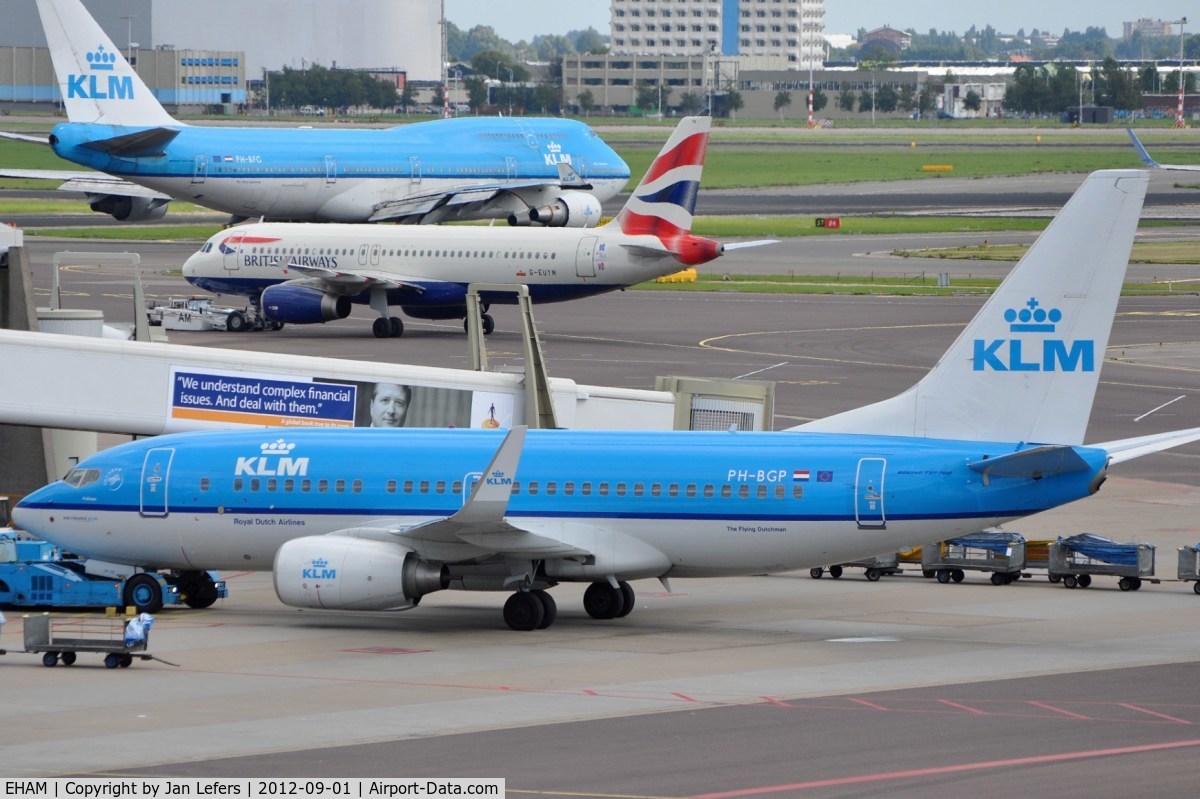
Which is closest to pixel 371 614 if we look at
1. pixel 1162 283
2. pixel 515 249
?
pixel 515 249

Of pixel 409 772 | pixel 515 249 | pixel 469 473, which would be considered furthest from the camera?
pixel 515 249

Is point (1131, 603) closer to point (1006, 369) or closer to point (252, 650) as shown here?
point (1006, 369)

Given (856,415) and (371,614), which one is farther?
(371,614)

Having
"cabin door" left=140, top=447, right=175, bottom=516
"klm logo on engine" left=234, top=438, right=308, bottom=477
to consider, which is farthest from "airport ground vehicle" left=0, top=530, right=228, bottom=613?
"klm logo on engine" left=234, top=438, right=308, bottom=477

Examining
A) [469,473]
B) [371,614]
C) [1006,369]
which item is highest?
[1006,369]

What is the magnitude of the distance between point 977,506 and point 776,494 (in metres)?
3.34

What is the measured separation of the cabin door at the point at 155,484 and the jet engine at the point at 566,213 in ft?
210

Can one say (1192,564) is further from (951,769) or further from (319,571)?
(319,571)

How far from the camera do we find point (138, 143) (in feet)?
312

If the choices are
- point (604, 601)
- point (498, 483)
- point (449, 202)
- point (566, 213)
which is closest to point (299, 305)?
point (449, 202)

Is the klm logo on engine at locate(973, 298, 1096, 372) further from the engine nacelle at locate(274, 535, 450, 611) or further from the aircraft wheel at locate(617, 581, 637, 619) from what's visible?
the engine nacelle at locate(274, 535, 450, 611)

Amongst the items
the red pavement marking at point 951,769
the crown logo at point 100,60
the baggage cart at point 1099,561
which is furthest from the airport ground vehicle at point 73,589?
the crown logo at point 100,60

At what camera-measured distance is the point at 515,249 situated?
7812 centimetres

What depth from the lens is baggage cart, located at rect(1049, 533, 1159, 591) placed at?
125 ft
